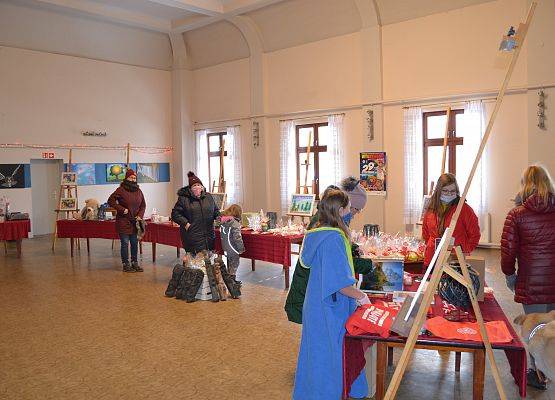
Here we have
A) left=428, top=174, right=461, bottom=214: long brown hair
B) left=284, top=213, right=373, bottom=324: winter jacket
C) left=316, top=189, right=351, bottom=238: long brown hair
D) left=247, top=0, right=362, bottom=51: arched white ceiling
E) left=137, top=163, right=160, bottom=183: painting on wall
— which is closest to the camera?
left=316, top=189, right=351, bottom=238: long brown hair

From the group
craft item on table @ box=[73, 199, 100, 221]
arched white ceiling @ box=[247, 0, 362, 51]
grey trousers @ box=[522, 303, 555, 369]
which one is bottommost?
grey trousers @ box=[522, 303, 555, 369]

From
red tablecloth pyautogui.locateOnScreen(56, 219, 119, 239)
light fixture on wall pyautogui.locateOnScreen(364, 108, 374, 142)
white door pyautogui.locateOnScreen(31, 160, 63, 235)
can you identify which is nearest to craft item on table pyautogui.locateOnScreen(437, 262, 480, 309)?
red tablecloth pyautogui.locateOnScreen(56, 219, 119, 239)

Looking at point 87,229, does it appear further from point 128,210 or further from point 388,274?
point 388,274

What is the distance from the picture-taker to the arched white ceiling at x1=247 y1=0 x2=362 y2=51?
11133mm

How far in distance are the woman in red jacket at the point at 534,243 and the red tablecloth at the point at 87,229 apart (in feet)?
23.2

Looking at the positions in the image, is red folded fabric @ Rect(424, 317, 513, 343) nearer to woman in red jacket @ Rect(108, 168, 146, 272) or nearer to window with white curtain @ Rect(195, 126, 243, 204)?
woman in red jacket @ Rect(108, 168, 146, 272)

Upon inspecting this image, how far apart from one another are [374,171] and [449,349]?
8491 mm

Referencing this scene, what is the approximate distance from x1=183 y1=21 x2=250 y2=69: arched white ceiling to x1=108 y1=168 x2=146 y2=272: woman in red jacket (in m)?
6.52

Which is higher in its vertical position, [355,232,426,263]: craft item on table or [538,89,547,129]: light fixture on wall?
[538,89,547,129]: light fixture on wall

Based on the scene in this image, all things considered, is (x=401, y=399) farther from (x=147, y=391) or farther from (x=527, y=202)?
(x=147, y=391)

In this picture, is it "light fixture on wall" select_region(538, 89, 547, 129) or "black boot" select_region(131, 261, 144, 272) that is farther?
"light fixture on wall" select_region(538, 89, 547, 129)

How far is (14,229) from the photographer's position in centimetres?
957

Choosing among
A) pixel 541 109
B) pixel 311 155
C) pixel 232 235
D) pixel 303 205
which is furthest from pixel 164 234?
pixel 541 109

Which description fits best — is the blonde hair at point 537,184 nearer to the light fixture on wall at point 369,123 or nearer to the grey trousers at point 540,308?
the grey trousers at point 540,308
